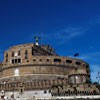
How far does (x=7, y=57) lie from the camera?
101000 millimetres

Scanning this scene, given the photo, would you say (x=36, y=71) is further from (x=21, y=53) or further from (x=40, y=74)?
(x=21, y=53)

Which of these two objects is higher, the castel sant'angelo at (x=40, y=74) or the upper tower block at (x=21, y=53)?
the upper tower block at (x=21, y=53)

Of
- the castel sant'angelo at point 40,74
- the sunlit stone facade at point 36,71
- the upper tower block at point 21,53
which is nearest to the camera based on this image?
the castel sant'angelo at point 40,74

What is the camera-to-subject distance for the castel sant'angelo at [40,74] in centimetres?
7938

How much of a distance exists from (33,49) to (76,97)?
2995cm

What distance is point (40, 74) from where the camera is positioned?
306 feet

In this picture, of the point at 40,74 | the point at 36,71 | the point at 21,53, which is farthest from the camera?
the point at 21,53

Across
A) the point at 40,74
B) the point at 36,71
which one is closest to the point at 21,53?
the point at 36,71

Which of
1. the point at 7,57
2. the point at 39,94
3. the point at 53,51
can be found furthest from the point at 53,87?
the point at 53,51

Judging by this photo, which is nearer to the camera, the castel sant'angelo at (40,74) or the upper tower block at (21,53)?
Answer: the castel sant'angelo at (40,74)

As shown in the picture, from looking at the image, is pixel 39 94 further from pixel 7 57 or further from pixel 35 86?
pixel 7 57

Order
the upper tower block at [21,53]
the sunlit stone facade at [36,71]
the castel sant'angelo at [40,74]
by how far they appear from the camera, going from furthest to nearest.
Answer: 1. the upper tower block at [21,53]
2. the sunlit stone facade at [36,71]
3. the castel sant'angelo at [40,74]

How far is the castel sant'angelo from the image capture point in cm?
7938

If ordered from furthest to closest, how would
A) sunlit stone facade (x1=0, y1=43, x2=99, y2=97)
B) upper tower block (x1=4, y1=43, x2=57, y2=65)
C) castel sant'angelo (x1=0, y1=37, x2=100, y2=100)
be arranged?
upper tower block (x1=4, y1=43, x2=57, y2=65) → sunlit stone facade (x1=0, y1=43, x2=99, y2=97) → castel sant'angelo (x1=0, y1=37, x2=100, y2=100)
